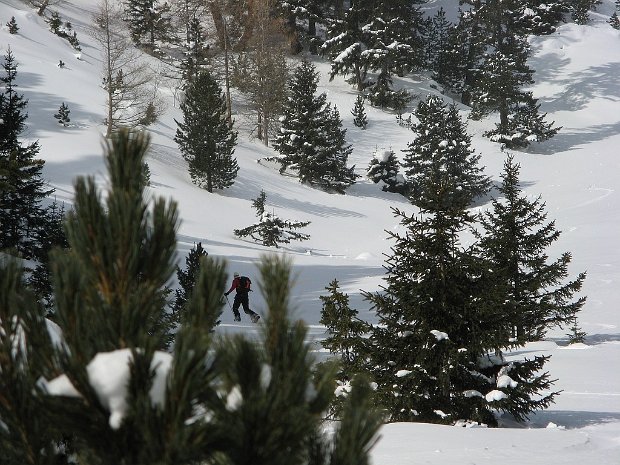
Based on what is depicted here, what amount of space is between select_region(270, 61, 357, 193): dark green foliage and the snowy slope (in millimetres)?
1085

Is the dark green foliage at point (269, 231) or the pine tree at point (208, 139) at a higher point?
the pine tree at point (208, 139)

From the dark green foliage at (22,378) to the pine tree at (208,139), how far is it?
23.9m

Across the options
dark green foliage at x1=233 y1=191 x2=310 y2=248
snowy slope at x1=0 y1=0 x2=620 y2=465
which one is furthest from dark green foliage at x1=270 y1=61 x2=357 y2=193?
dark green foliage at x1=233 y1=191 x2=310 y2=248

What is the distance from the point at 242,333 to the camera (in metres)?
1.47

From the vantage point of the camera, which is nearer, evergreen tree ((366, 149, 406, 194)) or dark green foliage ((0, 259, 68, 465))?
dark green foliage ((0, 259, 68, 465))

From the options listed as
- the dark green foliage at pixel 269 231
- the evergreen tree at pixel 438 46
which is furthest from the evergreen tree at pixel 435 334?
the evergreen tree at pixel 438 46

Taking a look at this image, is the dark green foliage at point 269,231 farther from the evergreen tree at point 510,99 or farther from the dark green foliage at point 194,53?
the evergreen tree at point 510,99

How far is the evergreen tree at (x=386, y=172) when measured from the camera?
32844mm

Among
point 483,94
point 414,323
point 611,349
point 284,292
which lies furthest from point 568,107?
point 284,292

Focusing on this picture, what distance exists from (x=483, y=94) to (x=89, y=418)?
130 ft

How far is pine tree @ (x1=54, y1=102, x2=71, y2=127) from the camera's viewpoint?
24.1m

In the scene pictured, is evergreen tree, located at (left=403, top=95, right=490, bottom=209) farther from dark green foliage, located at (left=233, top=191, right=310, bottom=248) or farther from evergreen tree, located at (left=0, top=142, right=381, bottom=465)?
evergreen tree, located at (left=0, top=142, right=381, bottom=465)

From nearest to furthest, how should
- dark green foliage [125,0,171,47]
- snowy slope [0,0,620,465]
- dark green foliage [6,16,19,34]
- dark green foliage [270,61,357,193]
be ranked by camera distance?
snowy slope [0,0,620,465] < dark green foliage [6,16,19,34] < dark green foliage [270,61,357,193] < dark green foliage [125,0,171,47]

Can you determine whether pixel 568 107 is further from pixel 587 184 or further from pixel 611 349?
pixel 611 349
